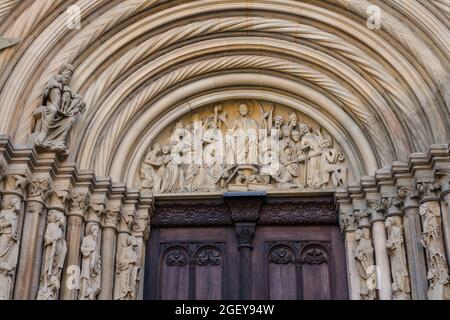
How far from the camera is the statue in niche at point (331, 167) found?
11641 mm

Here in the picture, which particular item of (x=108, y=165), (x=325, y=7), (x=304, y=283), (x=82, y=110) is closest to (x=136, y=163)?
(x=108, y=165)

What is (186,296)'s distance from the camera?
11141 millimetres

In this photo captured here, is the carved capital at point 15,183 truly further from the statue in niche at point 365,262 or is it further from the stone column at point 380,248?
the stone column at point 380,248

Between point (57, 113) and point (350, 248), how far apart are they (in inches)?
203

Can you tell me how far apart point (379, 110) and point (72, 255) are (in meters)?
5.46

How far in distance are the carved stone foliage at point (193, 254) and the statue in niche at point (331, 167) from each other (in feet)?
6.91

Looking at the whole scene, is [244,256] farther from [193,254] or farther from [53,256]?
[53,256]

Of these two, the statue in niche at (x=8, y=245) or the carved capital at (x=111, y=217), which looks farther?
the carved capital at (x=111, y=217)

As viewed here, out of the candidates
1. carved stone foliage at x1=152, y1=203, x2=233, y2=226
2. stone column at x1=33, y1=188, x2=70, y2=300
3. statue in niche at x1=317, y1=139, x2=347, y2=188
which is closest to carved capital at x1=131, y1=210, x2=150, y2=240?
carved stone foliage at x1=152, y1=203, x2=233, y2=226

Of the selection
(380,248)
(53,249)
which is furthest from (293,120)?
(53,249)

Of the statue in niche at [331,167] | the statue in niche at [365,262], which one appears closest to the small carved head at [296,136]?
the statue in niche at [331,167]
